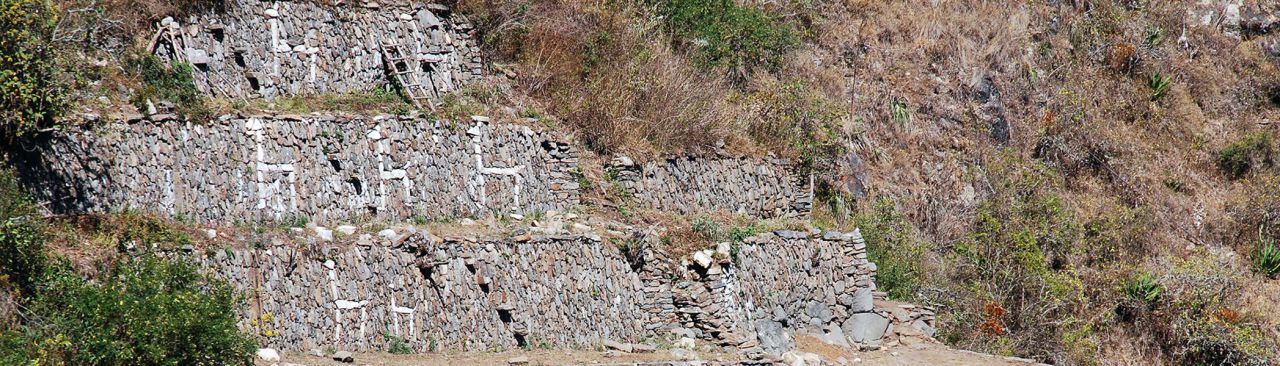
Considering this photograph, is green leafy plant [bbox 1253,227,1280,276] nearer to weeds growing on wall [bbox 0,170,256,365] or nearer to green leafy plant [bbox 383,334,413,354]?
green leafy plant [bbox 383,334,413,354]

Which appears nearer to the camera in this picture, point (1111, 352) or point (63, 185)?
point (63, 185)

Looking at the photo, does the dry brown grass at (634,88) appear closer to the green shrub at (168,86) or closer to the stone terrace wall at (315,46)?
the stone terrace wall at (315,46)

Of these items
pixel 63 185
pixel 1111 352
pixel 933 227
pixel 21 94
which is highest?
pixel 21 94

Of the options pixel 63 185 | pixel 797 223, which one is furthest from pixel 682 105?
pixel 63 185

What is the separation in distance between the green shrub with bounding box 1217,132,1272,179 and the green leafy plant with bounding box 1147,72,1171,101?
2.20 meters

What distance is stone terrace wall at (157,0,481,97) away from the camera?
70.1ft

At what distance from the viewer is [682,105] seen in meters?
28.2

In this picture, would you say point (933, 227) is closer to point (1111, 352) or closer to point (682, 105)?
point (1111, 352)

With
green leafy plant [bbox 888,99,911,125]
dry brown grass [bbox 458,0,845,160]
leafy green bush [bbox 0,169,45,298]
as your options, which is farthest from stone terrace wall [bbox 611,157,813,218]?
leafy green bush [bbox 0,169,45,298]

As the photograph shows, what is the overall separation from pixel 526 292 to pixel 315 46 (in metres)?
5.07

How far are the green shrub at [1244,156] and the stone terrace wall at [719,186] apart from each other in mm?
12689

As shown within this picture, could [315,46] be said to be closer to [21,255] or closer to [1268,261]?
[21,255]

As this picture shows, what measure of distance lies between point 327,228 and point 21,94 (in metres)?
4.50

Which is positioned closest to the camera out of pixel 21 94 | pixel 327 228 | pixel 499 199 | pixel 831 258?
pixel 21 94
